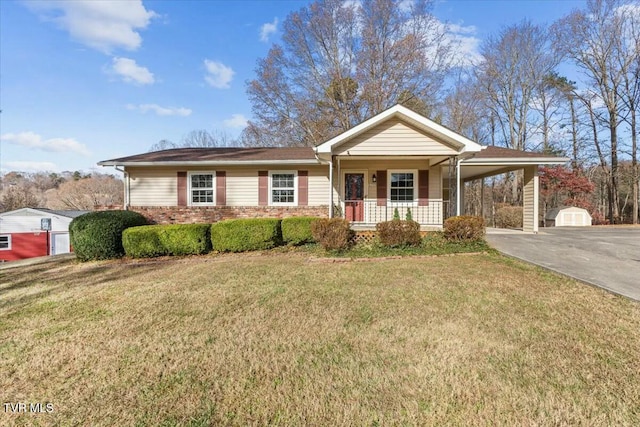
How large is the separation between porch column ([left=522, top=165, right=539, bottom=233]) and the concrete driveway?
149 cm

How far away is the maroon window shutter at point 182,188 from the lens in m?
11.7

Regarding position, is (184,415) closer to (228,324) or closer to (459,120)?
(228,324)

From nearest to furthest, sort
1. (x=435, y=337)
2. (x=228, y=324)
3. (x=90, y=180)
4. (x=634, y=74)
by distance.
Result: (x=435, y=337), (x=228, y=324), (x=634, y=74), (x=90, y=180)

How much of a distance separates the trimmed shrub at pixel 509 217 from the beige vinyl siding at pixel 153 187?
15.6 meters

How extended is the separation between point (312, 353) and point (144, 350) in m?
1.78

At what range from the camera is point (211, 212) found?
37.9ft

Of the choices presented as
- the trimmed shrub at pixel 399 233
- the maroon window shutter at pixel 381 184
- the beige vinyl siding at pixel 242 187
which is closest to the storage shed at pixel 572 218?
the maroon window shutter at pixel 381 184

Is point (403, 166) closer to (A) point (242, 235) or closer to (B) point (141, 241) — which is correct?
(A) point (242, 235)

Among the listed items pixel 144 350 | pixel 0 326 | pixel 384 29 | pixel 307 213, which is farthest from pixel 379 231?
pixel 384 29

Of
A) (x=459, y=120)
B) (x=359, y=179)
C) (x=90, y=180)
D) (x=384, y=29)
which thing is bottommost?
(x=359, y=179)

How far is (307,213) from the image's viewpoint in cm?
1144

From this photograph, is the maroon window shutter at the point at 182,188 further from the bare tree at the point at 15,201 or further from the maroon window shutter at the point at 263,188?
the bare tree at the point at 15,201

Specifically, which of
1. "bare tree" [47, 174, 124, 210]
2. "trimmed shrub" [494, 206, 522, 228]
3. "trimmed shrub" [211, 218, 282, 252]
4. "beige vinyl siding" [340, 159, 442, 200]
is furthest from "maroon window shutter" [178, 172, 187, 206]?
"bare tree" [47, 174, 124, 210]

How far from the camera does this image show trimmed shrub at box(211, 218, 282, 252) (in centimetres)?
907
